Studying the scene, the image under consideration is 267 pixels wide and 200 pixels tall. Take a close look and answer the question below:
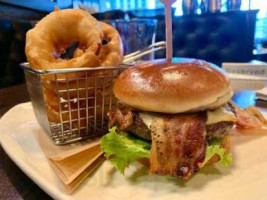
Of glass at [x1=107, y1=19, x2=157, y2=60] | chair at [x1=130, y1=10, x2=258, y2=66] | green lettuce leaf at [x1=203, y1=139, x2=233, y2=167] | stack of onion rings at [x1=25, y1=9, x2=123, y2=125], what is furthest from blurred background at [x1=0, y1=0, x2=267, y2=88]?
green lettuce leaf at [x1=203, y1=139, x2=233, y2=167]

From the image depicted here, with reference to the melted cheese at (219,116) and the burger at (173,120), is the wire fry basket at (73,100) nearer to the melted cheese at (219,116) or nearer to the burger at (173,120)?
the burger at (173,120)

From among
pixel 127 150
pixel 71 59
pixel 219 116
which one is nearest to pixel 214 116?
pixel 219 116

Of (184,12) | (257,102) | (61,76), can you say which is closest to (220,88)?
(61,76)

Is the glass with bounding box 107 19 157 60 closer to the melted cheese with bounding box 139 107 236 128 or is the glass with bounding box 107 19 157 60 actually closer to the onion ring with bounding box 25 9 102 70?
the onion ring with bounding box 25 9 102 70

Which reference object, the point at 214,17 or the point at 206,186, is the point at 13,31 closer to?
the point at 214,17

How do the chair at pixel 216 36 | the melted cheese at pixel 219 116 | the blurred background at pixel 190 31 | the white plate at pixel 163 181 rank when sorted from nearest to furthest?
the white plate at pixel 163 181, the melted cheese at pixel 219 116, the blurred background at pixel 190 31, the chair at pixel 216 36

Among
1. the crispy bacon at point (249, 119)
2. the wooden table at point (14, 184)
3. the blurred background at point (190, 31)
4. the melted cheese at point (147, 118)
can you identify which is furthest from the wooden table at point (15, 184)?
the blurred background at point (190, 31)
